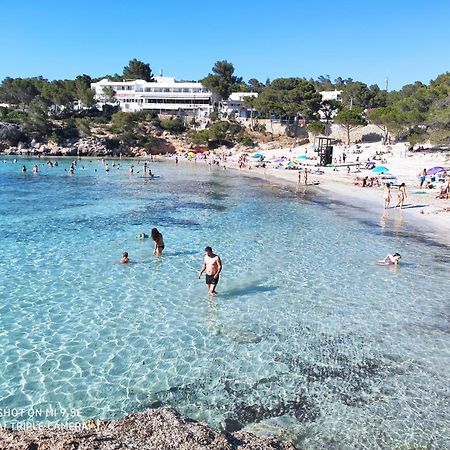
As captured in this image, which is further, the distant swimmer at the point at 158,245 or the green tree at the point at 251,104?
the green tree at the point at 251,104

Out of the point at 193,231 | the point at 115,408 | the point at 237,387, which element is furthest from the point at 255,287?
the point at 193,231

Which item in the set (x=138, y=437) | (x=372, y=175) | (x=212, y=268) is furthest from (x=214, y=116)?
(x=138, y=437)

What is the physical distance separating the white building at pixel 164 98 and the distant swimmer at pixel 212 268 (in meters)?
88.7

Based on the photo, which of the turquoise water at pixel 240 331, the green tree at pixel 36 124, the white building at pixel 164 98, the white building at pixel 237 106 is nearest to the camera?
the turquoise water at pixel 240 331

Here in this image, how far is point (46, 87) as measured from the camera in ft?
294

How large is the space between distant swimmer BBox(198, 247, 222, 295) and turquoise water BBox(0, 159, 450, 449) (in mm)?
452

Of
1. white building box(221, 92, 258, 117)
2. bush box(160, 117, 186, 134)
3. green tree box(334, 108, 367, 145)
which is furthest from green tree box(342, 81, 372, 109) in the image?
bush box(160, 117, 186, 134)

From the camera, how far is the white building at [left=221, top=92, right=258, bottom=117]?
95294 mm

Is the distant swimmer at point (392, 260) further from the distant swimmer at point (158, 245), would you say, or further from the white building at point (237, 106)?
the white building at point (237, 106)

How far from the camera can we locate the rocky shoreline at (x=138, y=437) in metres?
4.91

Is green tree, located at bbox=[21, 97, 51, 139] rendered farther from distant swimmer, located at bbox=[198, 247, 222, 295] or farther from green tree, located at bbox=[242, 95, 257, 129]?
distant swimmer, located at bbox=[198, 247, 222, 295]

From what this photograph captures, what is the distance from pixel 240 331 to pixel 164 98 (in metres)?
97.6

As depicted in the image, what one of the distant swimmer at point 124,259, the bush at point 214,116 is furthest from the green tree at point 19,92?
the distant swimmer at point 124,259

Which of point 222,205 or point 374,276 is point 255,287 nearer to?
point 374,276
